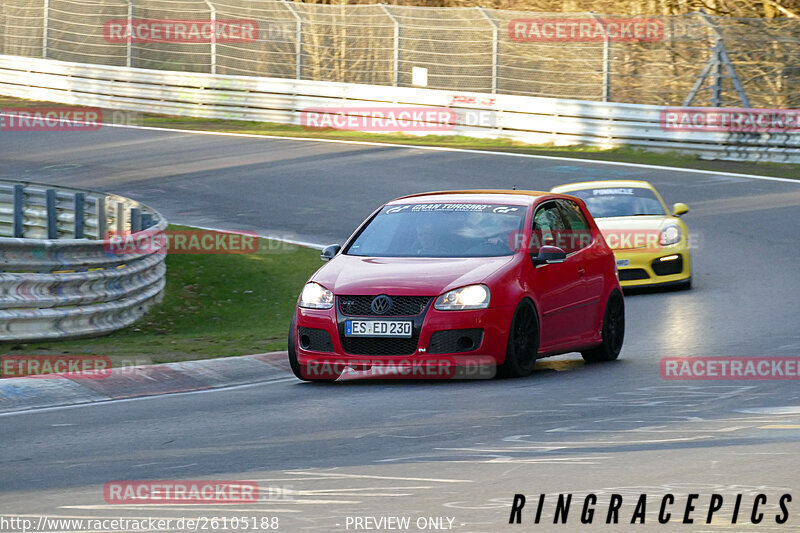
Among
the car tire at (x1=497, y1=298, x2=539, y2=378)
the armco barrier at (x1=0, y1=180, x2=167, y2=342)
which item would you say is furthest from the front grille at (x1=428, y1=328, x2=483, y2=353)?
the armco barrier at (x1=0, y1=180, x2=167, y2=342)

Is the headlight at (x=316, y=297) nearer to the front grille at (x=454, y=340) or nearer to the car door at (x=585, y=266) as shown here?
the front grille at (x=454, y=340)

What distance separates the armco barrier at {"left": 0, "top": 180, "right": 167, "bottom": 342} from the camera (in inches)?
467

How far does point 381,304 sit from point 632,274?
7.24 meters

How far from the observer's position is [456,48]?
33688 mm

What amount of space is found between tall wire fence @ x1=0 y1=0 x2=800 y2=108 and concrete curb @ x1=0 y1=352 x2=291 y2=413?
2073cm

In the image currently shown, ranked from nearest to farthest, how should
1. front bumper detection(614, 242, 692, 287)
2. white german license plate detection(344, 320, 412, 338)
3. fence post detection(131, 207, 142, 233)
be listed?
white german license plate detection(344, 320, 412, 338) → fence post detection(131, 207, 142, 233) → front bumper detection(614, 242, 692, 287)

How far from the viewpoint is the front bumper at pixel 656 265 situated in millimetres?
16422

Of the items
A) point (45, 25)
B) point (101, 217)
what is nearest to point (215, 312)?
point (101, 217)

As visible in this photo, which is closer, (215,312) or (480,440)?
(480,440)

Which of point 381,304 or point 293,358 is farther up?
point 381,304

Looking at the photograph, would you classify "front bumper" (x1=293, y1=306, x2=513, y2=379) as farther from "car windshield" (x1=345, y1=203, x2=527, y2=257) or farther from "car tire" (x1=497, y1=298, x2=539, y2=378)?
"car windshield" (x1=345, y1=203, x2=527, y2=257)
